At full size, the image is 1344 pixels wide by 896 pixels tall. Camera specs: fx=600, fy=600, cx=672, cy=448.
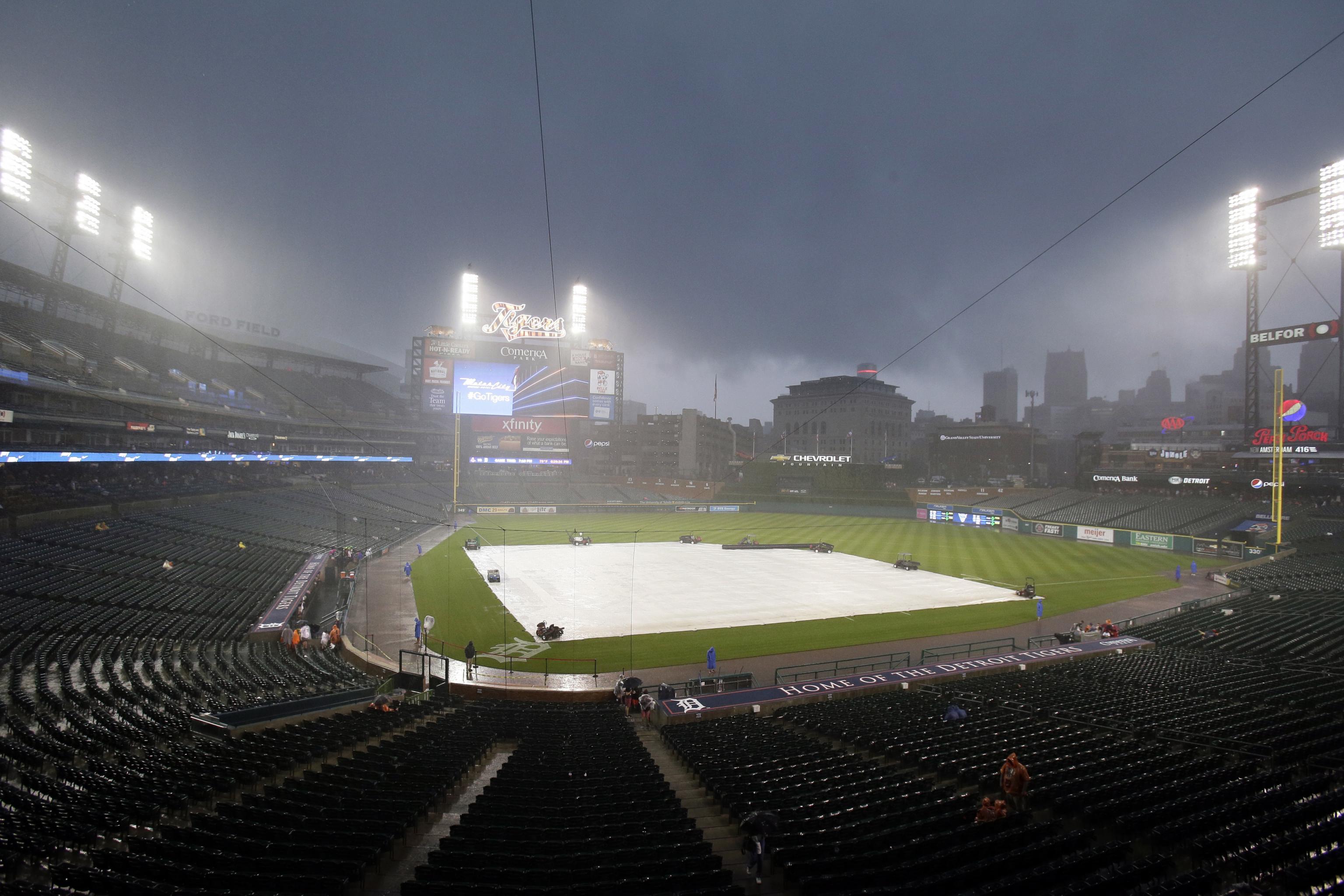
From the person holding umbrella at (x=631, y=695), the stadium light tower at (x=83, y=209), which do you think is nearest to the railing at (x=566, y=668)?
the person holding umbrella at (x=631, y=695)

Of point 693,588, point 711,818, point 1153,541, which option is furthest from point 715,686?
point 1153,541

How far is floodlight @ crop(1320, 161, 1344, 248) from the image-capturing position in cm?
3872

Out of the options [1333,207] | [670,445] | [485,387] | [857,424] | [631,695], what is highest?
[1333,207]

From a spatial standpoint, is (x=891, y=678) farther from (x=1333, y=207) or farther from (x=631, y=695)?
(x=1333, y=207)

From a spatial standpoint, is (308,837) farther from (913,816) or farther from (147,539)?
(147,539)

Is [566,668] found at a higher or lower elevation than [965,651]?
lower

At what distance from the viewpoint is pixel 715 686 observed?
1803 centimetres

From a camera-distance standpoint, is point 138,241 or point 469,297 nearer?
point 138,241

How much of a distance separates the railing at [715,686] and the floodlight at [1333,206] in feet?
160

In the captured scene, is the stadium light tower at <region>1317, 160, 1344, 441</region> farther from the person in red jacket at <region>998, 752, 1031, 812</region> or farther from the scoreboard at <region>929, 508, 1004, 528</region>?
the person in red jacket at <region>998, 752, 1031, 812</region>

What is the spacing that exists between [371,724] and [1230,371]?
8493 inches

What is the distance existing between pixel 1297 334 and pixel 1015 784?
59545 mm

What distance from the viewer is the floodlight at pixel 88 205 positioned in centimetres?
3878

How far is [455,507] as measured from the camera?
206 feet
